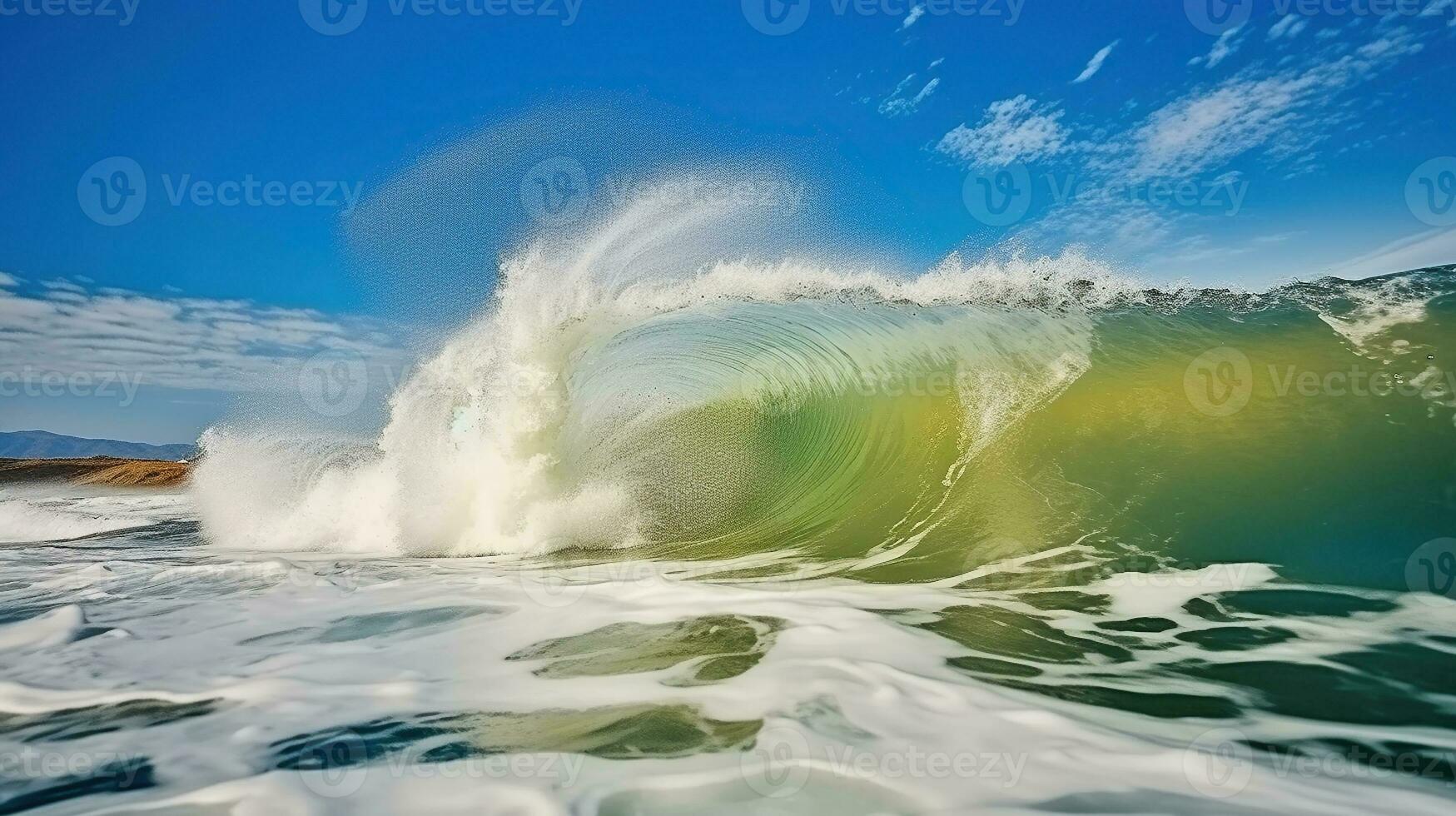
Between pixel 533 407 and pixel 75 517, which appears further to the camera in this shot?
pixel 75 517

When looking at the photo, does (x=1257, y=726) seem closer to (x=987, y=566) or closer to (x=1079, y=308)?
(x=987, y=566)

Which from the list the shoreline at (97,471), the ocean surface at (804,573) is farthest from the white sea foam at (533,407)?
the shoreline at (97,471)

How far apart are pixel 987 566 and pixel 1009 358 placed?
4.57m

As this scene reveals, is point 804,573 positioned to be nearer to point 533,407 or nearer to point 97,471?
point 533,407

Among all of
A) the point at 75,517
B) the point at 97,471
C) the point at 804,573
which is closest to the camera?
the point at 804,573

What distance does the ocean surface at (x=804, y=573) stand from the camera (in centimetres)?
262

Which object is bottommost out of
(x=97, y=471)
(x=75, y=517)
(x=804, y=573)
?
(x=804, y=573)

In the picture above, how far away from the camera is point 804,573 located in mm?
6188

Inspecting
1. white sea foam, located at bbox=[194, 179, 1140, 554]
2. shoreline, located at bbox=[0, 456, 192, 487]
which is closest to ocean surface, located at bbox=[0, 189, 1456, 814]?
white sea foam, located at bbox=[194, 179, 1140, 554]

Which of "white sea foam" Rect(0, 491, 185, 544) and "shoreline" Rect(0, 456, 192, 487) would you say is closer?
"white sea foam" Rect(0, 491, 185, 544)

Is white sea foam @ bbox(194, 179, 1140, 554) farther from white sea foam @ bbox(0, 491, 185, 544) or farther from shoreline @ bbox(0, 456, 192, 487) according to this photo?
shoreline @ bbox(0, 456, 192, 487)

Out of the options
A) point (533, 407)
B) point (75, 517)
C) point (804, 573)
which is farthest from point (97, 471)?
point (804, 573)

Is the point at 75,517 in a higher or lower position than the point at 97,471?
lower

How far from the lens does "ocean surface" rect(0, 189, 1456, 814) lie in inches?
103
